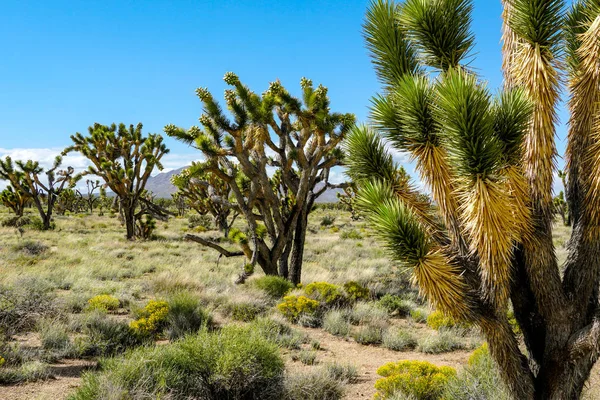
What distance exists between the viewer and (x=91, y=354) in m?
7.18

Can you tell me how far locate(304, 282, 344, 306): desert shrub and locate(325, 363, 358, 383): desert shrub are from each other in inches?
Result: 160

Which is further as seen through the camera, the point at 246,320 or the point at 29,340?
the point at 246,320

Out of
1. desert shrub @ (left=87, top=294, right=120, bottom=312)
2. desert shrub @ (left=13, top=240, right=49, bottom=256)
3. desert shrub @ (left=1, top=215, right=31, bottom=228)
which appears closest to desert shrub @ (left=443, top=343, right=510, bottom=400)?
desert shrub @ (left=87, top=294, right=120, bottom=312)

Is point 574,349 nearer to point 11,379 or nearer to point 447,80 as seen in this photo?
point 447,80

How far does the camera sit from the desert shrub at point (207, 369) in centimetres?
505

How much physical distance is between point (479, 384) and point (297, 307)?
497cm

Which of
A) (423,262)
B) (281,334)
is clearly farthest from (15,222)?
(423,262)

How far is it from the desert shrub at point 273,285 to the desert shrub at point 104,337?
3960 millimetres

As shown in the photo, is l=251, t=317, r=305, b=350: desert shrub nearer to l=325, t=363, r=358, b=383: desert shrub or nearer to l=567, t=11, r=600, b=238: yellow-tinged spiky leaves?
l=325, t=363, r=358, b=383: desert shrub

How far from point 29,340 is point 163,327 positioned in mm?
2152

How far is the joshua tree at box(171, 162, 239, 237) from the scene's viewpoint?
11.7 metres

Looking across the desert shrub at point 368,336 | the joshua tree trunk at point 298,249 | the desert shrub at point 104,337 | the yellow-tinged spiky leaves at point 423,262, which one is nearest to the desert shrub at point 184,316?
the desert shrub at point 104,337

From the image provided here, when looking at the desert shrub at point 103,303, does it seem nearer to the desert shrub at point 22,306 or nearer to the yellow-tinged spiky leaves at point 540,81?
the desert shrub at point 22,306

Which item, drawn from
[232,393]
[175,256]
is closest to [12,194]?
[175,256]
